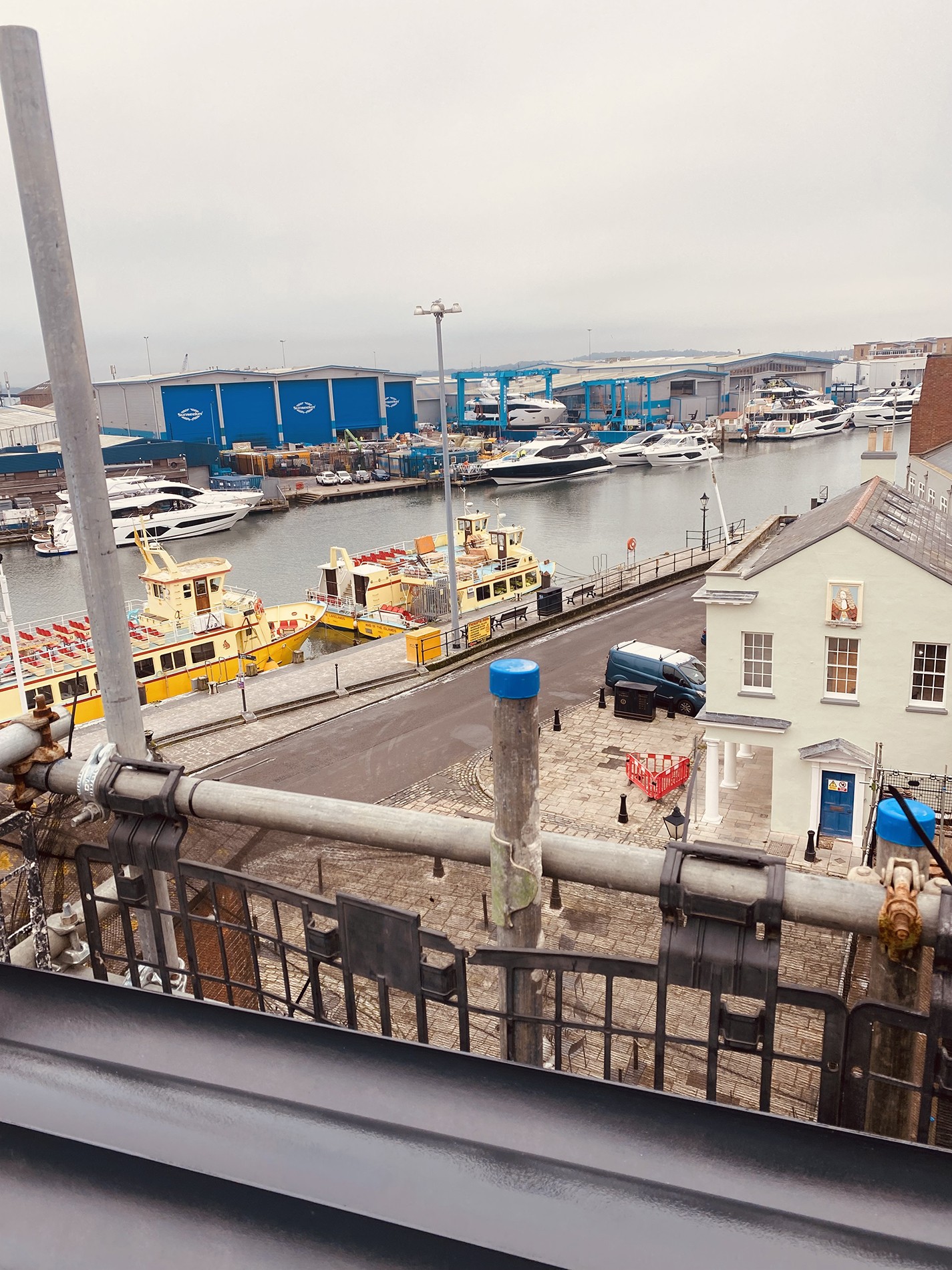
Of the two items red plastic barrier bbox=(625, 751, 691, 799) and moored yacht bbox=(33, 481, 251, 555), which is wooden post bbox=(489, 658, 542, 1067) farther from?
moored yacht bbox=(33, 481, 251, 555)

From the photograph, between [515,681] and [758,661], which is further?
[758,661]

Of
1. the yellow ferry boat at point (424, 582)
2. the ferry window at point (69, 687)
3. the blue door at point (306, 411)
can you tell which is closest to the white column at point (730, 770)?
the ferry window at point (69, 687)

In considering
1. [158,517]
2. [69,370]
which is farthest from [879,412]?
[69,370]

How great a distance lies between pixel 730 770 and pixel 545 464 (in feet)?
221

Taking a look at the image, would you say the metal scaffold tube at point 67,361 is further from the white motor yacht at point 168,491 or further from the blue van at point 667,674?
the white motor yacht at point 168,491

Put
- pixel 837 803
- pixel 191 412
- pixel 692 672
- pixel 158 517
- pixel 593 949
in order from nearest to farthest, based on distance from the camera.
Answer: pixel 593 949, pixel 837 803, pixel 692 672, pixel 158 517, pixel 191 412

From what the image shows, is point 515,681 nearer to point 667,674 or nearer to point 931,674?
point 931,674

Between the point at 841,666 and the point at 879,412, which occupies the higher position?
the point at 841,666

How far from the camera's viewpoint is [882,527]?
14.6 metres

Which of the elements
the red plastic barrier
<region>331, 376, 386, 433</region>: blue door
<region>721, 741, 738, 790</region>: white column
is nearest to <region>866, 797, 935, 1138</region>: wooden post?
the red plastic barrier

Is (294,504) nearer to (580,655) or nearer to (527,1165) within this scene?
(580,655)

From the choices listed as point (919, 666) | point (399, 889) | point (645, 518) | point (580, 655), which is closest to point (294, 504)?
point (645, 518)

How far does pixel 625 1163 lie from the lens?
214 cm

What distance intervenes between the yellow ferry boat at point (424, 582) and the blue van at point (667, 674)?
12712 millimetres
